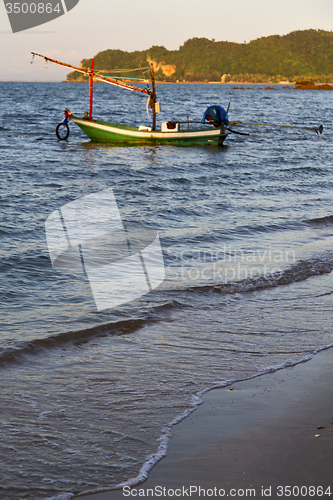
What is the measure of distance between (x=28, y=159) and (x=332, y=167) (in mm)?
12807

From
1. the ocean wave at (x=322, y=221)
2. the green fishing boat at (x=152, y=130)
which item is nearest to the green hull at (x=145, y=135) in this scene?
the green fishing boat at (x=152, y=130)

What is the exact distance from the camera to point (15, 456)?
3.29m

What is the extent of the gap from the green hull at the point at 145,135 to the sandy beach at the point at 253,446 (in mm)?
22832

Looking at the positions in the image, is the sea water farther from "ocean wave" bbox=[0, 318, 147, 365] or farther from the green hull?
the green hull

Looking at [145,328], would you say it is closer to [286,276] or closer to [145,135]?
[286,276]

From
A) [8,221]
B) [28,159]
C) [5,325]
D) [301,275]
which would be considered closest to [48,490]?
[5,325]

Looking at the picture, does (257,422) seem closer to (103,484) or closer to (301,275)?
(103,484)

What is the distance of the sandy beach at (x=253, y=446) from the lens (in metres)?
2.92

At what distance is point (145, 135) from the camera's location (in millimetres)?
26094

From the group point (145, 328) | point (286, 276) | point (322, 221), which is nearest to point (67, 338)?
point (145, 328)

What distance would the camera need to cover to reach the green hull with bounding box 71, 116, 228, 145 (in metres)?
26.0

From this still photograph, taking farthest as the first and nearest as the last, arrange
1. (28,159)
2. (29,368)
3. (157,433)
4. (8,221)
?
(28,159)
(8,221)
(29,368)
(157,433)

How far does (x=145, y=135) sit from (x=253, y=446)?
78.7 ft

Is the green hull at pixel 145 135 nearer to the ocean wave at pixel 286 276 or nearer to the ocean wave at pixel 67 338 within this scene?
the ocean wave at pixel 286 276
